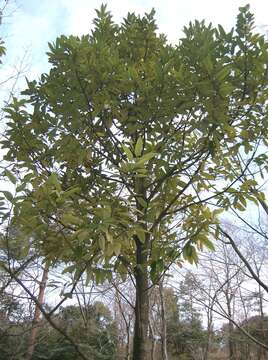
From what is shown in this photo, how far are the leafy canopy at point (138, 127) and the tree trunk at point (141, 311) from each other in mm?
42

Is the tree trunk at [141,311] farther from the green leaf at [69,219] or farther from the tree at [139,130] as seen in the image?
the green leaf at [69,219]

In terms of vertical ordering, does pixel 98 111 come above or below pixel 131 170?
above

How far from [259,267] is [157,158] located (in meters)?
7.62

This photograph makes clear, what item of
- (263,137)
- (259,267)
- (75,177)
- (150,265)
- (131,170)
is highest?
(259,267)

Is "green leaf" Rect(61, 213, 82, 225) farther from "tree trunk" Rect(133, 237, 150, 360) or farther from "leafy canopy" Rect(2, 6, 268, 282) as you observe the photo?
"tree trunk" Rect(133, 237, 150, 360)

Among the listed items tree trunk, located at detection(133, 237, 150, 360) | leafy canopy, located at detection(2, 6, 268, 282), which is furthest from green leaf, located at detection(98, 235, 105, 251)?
tree trunk, located at detection(133, 237, 150, 360)

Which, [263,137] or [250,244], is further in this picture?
[250,244]

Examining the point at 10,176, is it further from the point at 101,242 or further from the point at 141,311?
the point at 141,311

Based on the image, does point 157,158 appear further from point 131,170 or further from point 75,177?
point 131,170

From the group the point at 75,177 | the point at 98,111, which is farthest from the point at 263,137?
the point at 75,177

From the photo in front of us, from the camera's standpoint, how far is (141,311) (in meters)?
1.55

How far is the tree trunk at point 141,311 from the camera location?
1.48 meters

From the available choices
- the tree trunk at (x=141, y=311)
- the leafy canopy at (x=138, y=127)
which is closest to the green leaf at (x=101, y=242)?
the leafy canopy at (x=138, y=127)

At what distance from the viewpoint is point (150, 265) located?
1521mm
